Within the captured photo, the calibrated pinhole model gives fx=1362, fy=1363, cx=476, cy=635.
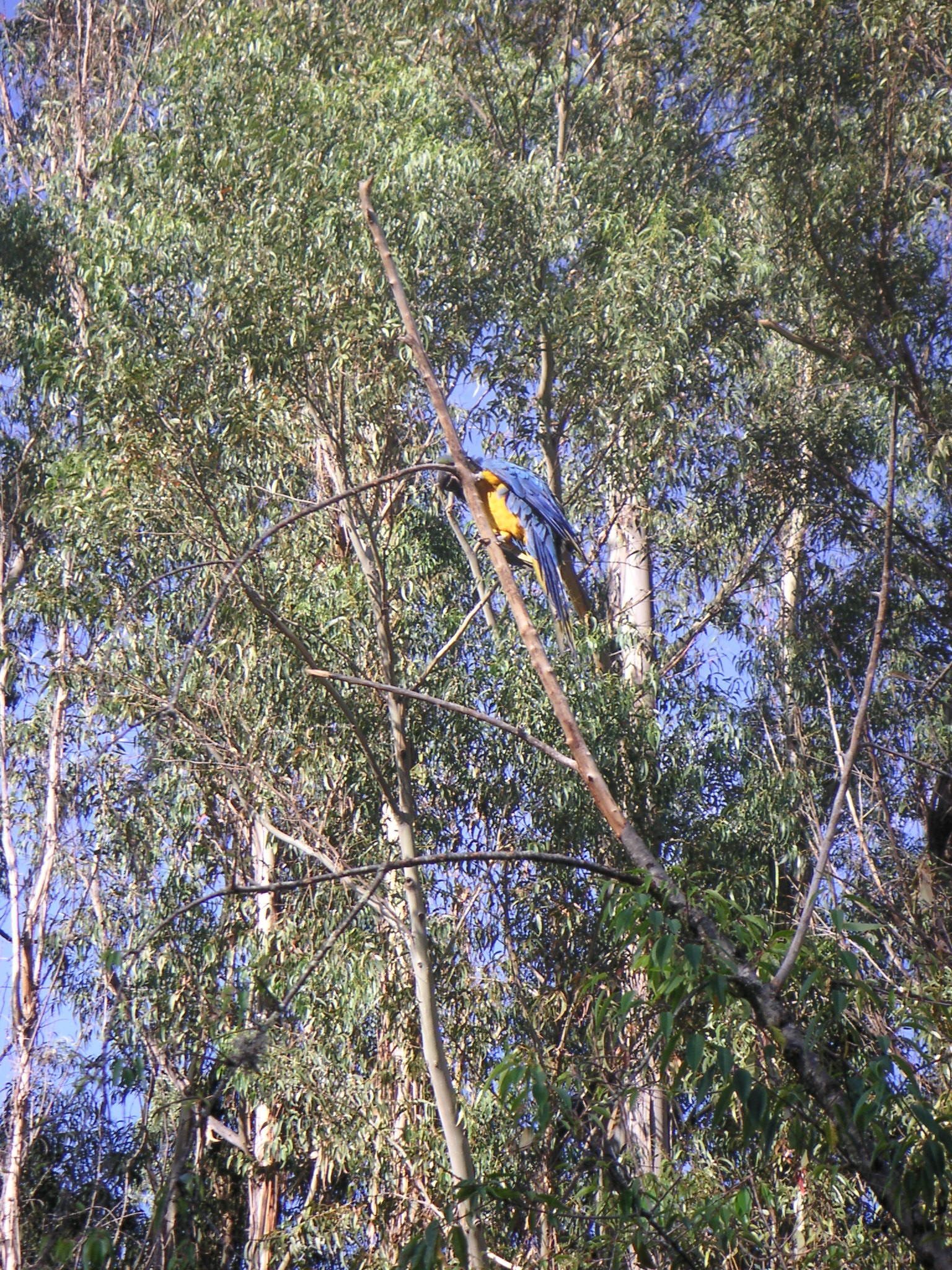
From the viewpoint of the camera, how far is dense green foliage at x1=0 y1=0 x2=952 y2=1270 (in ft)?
17.2

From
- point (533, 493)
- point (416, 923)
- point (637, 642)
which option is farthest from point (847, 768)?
point (637, 642)

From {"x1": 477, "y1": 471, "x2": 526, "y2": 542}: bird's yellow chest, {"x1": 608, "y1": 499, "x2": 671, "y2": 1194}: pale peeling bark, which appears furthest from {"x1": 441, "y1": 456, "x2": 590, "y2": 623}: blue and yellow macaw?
{"x1": 608, "y1": 499, "x2": 671, "y2": 1194}: pale peeling bark

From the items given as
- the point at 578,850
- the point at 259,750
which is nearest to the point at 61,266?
the point at 259,750

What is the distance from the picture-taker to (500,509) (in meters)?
5.94

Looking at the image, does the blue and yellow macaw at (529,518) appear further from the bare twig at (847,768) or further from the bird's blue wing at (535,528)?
the bare twig at (847,768)

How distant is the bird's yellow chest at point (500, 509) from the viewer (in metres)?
5.92

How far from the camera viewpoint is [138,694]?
221 inches

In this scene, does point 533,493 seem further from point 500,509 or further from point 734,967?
point 734,967

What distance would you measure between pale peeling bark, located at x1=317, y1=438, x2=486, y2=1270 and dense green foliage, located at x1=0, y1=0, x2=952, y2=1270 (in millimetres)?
78

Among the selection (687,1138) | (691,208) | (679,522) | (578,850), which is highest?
(691,208)

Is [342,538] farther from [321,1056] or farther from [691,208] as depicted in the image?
[691,208]

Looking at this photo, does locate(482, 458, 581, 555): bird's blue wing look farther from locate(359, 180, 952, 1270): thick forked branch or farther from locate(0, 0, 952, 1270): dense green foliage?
locate(359, 180, 952, 1270): thick forked branch

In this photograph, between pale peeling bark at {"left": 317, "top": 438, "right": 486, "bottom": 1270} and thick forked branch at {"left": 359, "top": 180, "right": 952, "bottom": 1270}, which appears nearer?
thick forked branch at {"left": 359, "top": 180, "right": 952, "bottom": 1270}

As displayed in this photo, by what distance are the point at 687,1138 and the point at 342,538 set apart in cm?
→ 301
